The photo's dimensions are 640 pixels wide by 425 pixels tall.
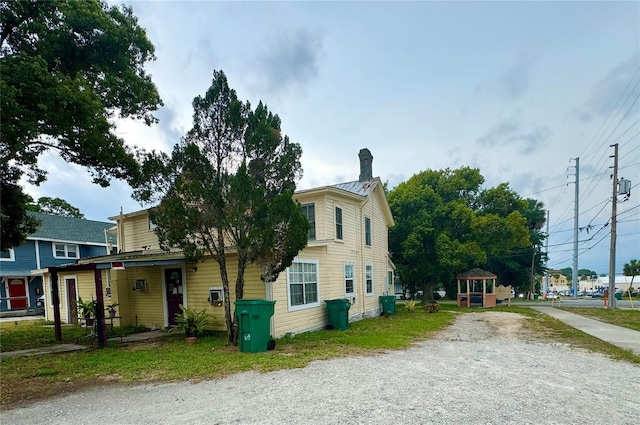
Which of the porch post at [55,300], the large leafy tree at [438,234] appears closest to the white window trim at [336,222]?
the porch post at [55,300]

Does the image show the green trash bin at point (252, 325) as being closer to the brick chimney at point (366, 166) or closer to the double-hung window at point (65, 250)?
the brick chimney at point (366, 166)

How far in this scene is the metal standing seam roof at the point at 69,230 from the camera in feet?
73.5

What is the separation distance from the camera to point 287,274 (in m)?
9.72

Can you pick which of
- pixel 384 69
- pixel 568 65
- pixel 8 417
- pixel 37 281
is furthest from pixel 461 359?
pixel 37 281

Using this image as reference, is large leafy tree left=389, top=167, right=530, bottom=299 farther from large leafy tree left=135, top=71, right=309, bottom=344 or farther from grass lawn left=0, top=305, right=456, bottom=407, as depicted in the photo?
large leafy tree left=135, top=71, right=309, bottom=344

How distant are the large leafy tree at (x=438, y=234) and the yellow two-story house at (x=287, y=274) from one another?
17.4 ft

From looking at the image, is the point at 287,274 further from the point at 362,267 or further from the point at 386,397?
the point at 362,267

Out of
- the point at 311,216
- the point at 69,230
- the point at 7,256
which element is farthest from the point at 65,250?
the point at 311,216

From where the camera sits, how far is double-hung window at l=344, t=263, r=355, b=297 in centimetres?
1327

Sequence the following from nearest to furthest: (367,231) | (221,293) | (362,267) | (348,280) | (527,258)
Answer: (221,293), (348,280), (362,267), (367,231), (527,258)

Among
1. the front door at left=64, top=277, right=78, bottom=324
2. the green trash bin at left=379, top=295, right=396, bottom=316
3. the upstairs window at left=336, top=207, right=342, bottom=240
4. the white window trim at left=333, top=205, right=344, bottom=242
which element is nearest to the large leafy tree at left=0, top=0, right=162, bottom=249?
the front door at left=64, top=277, right=78, bottom=324

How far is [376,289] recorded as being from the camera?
16078 millimetres

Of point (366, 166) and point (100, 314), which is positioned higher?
point (366, 166)

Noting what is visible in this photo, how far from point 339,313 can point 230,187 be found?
588 centimetres
